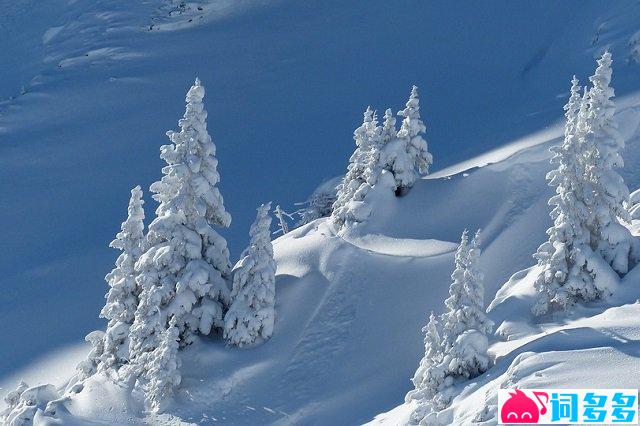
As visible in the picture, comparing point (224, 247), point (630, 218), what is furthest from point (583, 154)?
point (224, 247)

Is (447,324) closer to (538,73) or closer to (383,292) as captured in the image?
(383,292)

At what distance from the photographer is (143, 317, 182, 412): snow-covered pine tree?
36.1m

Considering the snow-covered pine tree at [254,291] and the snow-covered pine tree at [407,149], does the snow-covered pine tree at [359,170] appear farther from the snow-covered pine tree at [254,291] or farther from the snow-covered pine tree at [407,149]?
the snow-covered pine tree at [254,291]

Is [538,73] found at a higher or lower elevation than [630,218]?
higher

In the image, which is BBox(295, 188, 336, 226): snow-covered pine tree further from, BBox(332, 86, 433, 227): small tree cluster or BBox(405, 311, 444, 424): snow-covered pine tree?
BBox(405, 311, 444, 424): snow-covered pine tree

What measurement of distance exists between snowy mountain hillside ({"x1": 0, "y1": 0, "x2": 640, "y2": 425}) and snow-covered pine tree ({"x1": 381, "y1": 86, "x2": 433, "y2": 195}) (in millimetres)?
1019

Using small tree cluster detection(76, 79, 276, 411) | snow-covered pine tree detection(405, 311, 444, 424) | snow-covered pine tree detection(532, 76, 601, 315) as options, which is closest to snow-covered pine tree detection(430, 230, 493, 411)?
snow-covered pine tree detection(405, 311, 444, 424)

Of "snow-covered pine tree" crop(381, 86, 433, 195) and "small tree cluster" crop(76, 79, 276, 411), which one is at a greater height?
"snow-covered pine tree" crop(381, 86, 433, 195)

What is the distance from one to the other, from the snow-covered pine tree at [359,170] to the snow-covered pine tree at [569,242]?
9298 mm

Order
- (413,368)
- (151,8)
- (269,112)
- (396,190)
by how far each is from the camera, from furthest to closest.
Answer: (151,8) < (269,112) < (396,190) < (413,368)

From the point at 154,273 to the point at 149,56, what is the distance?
50336mm

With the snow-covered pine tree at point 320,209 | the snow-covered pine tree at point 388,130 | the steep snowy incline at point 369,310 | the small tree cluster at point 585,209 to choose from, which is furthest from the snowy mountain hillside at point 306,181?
the snow-covered pine tree at point 388,130

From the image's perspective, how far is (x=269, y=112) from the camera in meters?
75.8

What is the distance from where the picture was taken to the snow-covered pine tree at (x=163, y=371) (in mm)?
36062
